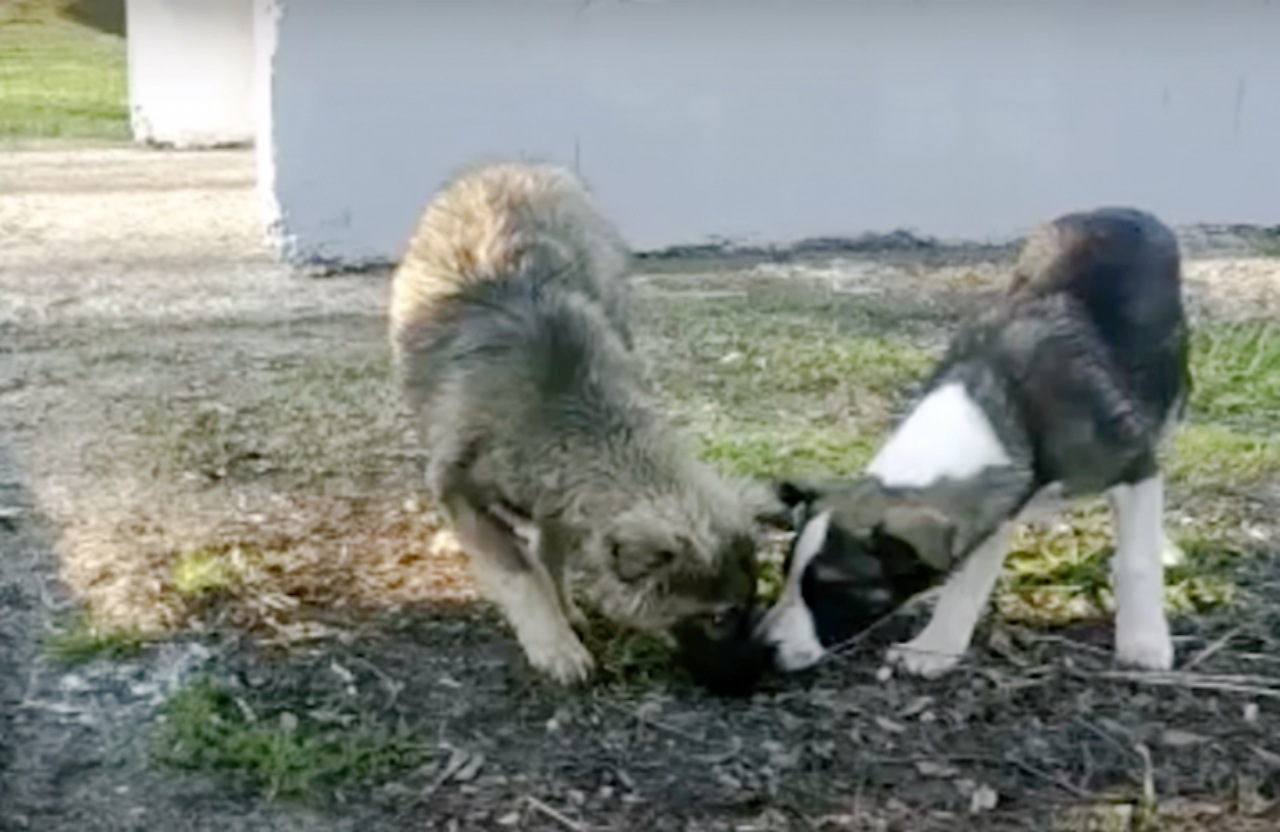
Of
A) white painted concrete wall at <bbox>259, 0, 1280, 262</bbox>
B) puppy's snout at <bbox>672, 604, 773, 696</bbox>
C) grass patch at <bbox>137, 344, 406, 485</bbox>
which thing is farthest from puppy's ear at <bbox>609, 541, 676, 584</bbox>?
white painted concrete wall at <bbox>259, 0, 1280, 262</bbox>

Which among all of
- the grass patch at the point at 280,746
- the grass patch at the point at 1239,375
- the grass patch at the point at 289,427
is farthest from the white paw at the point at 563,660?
the grass patch at the point at 1239,375

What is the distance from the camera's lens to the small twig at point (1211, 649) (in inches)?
200

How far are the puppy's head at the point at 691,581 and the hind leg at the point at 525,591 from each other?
25 centimetres

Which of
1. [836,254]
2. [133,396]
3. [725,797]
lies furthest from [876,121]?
[725,797]

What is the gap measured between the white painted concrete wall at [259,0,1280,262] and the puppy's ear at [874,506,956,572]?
18.7ft

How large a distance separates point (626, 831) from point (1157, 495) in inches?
63.2

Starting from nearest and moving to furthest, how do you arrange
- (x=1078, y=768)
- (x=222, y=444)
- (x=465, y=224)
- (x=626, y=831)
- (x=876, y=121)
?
(x=626, y=831) → (x=1078, y=768) → (x=465, y=224) → (x=222, y=444) → (x=876, y=121)

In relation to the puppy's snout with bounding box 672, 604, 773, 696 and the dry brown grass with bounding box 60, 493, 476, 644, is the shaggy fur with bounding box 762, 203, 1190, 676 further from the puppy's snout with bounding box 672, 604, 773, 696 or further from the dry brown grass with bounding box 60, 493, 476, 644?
the dry brown grass with bounding box 60, 493, 476, 644

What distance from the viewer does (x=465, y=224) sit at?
5.65 meters

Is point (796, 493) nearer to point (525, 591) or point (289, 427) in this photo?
point (525, 591)

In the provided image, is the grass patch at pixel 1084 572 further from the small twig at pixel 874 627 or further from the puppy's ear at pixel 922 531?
the puppy's ear at pixel 922 531

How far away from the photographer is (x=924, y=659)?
502 cm

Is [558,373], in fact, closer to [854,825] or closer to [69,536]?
[854,825]

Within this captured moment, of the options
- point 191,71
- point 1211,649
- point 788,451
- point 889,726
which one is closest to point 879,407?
point 788,451
